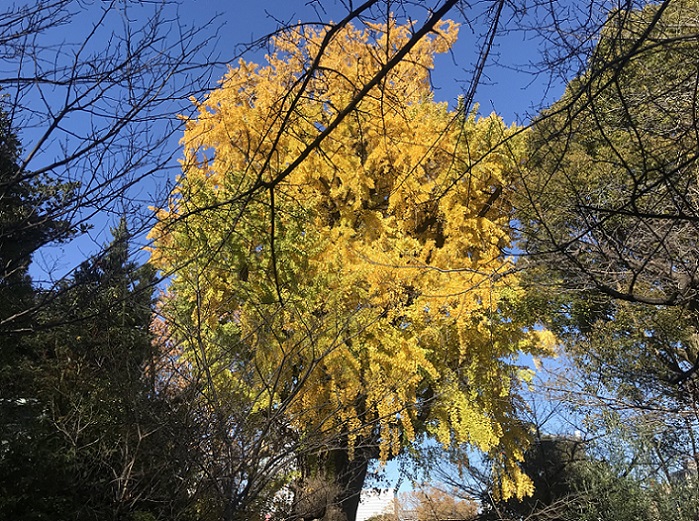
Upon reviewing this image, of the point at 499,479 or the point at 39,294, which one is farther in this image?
the point at 499,479

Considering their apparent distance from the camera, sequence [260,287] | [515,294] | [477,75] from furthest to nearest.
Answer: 1. [515,294]
2. [260,287]
3. [477,75]

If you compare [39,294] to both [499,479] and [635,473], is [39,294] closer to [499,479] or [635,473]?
[499,479]

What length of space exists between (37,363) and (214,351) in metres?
3.28

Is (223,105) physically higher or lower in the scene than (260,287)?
higher

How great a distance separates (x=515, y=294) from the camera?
677cm

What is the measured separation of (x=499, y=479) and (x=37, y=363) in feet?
Answer: 22.5

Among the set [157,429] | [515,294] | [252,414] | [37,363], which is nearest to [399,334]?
[515,294]

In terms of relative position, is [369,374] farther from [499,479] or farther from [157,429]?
[499,479]

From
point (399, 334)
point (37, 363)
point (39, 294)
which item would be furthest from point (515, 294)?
point (37, 363)

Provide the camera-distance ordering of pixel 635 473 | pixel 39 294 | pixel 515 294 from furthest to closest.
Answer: pixel 635 473 → pixel 515 294 → pixel 39 294

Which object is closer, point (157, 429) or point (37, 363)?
point (157, 429)

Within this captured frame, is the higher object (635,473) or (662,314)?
(662,314)

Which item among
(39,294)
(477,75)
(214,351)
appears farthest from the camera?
(214,351)

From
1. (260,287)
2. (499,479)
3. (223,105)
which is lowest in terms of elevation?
(499,479)
